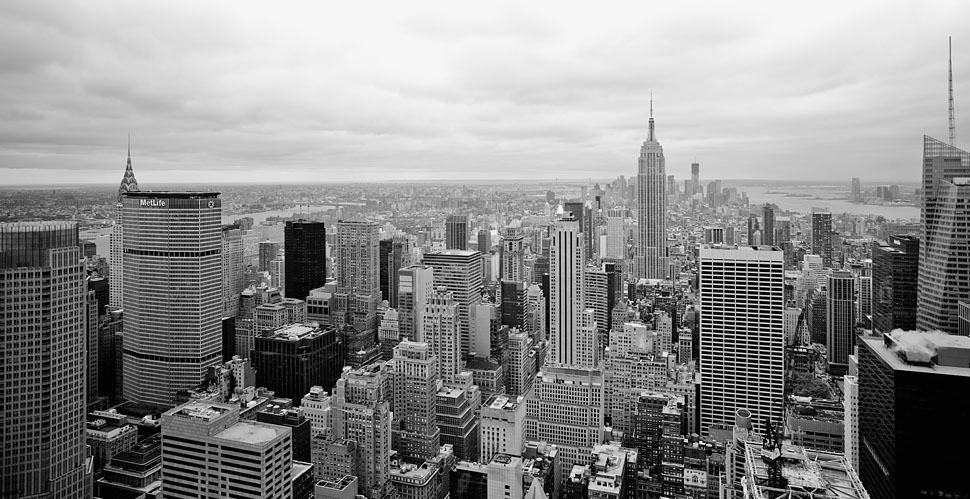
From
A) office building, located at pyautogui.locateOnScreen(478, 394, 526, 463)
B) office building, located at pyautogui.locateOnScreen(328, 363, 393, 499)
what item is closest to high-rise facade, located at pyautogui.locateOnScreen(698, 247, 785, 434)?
office building, located at pyautogui.locateOnScreen(478, 394, 526, 463)

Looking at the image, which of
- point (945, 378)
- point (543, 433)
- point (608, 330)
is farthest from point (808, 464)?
point (608, 330)

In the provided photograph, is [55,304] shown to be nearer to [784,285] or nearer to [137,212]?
[137,212]

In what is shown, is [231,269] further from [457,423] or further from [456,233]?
[457,423]

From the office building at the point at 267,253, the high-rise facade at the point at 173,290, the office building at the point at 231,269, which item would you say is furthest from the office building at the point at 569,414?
the office building at the point at 267,253

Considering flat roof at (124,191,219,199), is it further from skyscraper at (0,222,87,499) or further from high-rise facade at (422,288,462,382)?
high-rise facade at (422,288,462,382)

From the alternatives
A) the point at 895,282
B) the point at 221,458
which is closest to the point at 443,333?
the point at 221,458

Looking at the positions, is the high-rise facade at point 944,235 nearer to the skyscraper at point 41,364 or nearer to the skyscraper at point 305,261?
the skyscraper at point 41,364

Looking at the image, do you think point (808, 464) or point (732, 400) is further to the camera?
point (732, 400)
